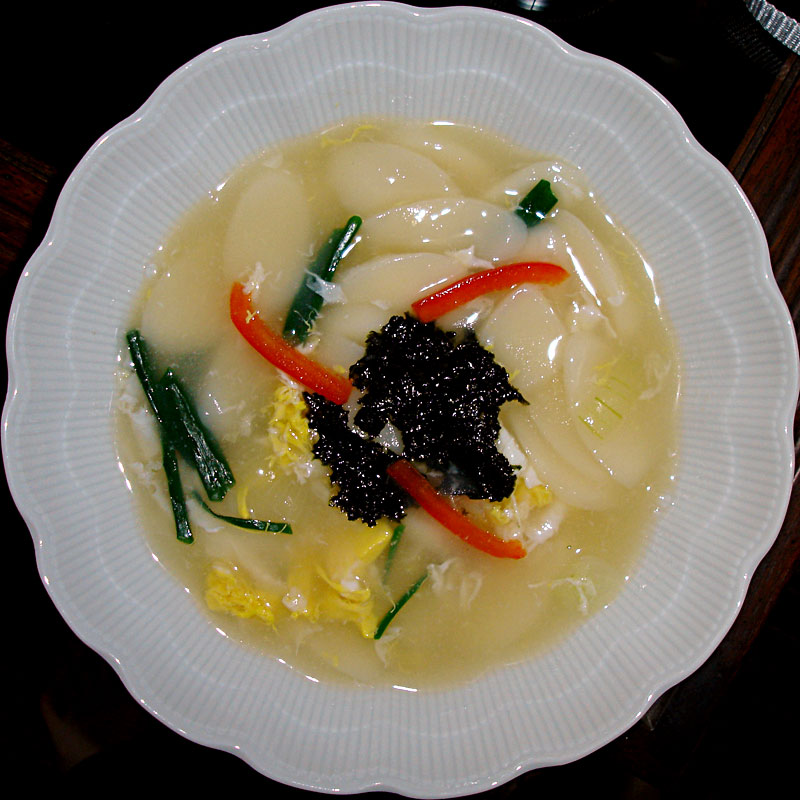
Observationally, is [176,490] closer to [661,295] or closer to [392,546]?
[392,546]

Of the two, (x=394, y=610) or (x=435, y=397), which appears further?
(x=394, y=610)

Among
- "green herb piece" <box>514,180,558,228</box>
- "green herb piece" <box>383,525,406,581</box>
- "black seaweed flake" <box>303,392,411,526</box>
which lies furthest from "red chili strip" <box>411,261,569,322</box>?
"green herb piece" <box>383,525,406,581</box>

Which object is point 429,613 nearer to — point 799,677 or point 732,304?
point 732,304

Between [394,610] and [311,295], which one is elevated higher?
[311,295]

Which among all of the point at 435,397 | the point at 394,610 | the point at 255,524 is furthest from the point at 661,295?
the point at 255,524

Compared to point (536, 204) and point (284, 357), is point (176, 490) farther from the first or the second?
point (536, 204)

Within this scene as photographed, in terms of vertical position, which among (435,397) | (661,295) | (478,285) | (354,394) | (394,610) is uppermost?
(661,295)

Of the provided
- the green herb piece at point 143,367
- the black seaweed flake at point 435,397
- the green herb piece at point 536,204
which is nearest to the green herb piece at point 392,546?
the black seaweed flake at point 435,397

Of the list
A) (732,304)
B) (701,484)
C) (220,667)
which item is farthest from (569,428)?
(220,667)
